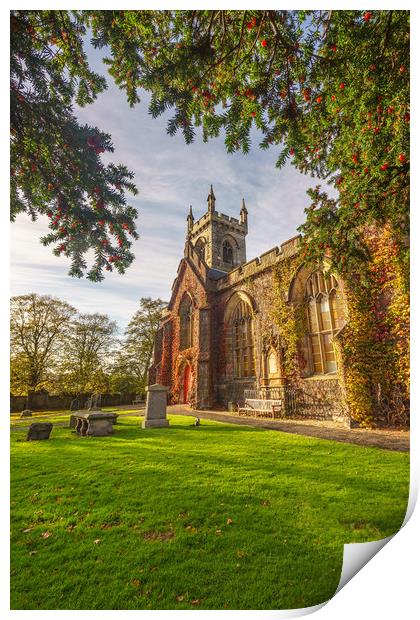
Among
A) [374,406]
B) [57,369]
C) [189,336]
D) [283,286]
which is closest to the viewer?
[57,369]

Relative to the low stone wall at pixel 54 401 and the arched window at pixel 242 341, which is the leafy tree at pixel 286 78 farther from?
the arched window at pixel 242 341

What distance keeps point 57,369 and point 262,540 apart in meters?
4.62

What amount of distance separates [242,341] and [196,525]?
1032 cm

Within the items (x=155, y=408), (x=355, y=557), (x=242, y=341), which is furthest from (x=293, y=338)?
(x=355, y=557)

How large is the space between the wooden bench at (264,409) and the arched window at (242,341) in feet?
6.26

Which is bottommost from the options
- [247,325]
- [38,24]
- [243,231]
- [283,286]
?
[247,325]

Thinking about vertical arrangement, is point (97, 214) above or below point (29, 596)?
above

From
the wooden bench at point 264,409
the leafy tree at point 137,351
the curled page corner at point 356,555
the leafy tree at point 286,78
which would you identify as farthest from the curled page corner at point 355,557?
the wooden bench at point 264,409

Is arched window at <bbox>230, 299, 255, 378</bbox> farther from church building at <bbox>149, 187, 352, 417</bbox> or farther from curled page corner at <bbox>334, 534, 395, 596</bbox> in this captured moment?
curled page corner at <bbox>334, 534, 395, 596</bbox>

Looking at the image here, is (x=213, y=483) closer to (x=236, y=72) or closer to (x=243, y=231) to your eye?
(x=236, y=72)

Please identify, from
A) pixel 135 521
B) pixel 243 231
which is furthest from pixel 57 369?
pixel 243 231

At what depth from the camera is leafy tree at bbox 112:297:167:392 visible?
9188 millimetres

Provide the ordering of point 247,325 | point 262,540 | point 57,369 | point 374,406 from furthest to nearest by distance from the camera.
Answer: point 247,325 < point 374,406 < point 57,369 < point 262,540

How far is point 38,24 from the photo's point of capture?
7.66ft
